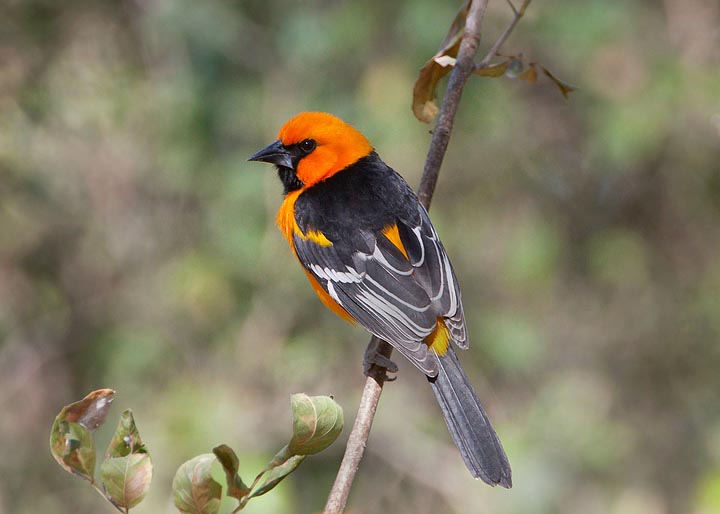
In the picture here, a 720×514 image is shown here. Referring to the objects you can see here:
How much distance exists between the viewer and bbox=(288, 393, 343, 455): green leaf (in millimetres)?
1626

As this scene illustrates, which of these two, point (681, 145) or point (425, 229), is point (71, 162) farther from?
point (681, 145)

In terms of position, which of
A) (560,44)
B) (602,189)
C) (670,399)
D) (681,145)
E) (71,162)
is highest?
(560,44)

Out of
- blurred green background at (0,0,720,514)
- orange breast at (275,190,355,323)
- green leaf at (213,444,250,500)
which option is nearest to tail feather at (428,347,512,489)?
orange breast at (275,190,355,323)

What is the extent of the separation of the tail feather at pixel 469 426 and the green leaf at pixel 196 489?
1249 millimetres

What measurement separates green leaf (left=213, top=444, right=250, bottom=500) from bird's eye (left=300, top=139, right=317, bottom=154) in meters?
2.21

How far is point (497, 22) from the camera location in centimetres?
515

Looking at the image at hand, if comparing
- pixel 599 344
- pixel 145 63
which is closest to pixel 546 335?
pixel 599 344

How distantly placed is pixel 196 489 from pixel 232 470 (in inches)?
3.1

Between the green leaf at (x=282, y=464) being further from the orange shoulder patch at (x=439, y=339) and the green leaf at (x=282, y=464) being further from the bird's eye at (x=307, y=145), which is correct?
the bird's eye at (x=307, y=145)

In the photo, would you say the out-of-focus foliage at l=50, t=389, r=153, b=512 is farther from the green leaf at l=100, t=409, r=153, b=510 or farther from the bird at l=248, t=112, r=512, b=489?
the bird at l=248, t=112, r=512, b=489

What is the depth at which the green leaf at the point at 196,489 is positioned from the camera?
1.55 metres

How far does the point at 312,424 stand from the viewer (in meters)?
1.63

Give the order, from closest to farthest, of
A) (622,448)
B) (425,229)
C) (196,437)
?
(425,229), (196,437), (622,448)

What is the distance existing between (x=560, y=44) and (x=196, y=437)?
2990 mm
